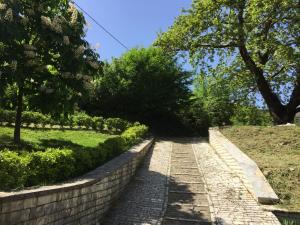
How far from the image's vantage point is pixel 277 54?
1997cm

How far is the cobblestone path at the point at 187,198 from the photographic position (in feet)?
30.4

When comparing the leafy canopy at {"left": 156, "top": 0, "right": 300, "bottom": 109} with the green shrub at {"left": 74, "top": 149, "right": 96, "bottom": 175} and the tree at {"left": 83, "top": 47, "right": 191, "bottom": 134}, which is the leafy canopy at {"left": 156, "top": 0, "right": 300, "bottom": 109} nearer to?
the tree at {"left": 83, "top": 47, "right": 191, "bottom": 134}

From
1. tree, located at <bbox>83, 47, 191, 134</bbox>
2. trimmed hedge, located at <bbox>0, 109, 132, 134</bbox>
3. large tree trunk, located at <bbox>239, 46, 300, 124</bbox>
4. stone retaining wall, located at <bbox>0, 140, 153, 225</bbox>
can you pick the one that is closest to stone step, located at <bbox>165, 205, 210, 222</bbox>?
stone retaining wall, located at <bbox>0, 140, 153, 225</bbox>

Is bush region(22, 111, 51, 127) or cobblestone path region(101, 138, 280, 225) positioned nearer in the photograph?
cobblestone path region(101, 138, 280, 225)

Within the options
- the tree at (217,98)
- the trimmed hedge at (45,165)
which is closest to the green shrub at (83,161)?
the trimmed hedge at (45,165)

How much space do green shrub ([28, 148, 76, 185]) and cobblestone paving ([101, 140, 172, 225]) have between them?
1.59 meters

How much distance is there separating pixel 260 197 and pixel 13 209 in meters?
6.03

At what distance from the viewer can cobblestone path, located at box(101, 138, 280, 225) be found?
365 inches

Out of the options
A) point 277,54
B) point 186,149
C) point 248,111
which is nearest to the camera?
point 186,149

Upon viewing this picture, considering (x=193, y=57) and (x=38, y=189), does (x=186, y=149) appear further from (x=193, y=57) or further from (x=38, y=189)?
(x=38, y=189)

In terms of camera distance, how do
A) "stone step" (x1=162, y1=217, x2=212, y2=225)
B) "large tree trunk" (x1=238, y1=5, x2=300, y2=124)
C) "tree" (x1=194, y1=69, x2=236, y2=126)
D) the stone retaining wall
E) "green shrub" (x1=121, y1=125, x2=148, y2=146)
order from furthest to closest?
"tree" (x1=194, y1=69, x2=236, y2=126) < "large tree trunk" (x1=238, y1=5, x2=300, y2=124) < "green shrub" (x1=121, y1=125, x2=148, y2=146) < "stone step" (x1=162, y1=217, x2=212, y2=225) < the stone retaining wall

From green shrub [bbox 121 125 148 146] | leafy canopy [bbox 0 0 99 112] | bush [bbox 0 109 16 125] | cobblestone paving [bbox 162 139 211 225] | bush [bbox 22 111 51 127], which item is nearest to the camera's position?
cobblestone paving [bbox 162 139 211 225]

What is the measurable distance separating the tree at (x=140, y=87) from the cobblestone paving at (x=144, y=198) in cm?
895

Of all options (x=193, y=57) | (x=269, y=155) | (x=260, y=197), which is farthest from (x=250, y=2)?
(x=260, y=197)
